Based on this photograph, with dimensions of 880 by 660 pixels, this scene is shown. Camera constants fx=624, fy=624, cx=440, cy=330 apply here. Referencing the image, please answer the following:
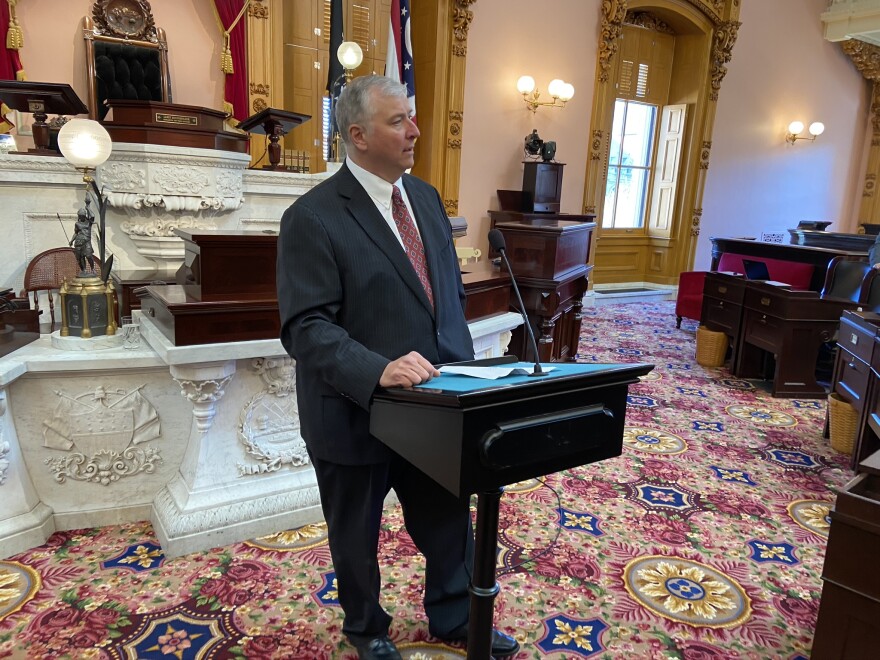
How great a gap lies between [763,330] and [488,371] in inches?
181

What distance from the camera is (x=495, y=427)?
1.13 meters

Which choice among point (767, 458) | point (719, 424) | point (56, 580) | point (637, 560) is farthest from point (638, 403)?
point (56, 580)

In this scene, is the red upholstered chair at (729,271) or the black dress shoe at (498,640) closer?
the black dress shoe at (498,640)

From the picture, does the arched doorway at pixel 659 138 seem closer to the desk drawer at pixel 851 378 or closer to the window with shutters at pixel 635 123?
the window with shutters at pixel 635 123

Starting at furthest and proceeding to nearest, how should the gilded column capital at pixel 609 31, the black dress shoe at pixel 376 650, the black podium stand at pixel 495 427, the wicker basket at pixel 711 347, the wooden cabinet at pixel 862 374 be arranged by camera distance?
the gilded column capital at pixel 609 31, the wicker basket at pixel 711 347, the wooden cabinet at pixel 862 374, the black dress shoe at pixel 376 650, the black podium stand at pixel 495 427

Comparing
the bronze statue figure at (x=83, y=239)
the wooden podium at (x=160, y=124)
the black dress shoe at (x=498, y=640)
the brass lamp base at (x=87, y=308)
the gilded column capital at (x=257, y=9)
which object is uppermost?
the gilded column capital at (x=257, y=9)

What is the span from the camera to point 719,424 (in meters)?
4.20

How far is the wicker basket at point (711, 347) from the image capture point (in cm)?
567

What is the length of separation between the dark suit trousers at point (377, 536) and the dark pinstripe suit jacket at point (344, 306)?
0.41ft

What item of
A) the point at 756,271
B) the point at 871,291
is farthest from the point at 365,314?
the point at 756,271

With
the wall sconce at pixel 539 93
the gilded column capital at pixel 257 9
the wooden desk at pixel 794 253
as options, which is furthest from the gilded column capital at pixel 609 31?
the gilded column capital at pixel 257 9

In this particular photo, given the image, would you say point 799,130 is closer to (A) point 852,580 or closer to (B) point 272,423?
(A) point 852,580

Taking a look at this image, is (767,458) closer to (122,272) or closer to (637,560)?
(637,560)

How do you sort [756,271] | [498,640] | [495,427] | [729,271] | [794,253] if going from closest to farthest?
[495,427]
[498,640]
[756,271]
[794,253]
[729,271]
